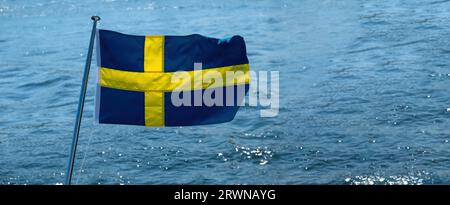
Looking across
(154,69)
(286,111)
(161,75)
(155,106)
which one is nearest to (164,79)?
(161,75)

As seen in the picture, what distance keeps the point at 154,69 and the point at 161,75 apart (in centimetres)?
13

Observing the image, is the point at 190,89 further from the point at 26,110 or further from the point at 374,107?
the point at 26,110

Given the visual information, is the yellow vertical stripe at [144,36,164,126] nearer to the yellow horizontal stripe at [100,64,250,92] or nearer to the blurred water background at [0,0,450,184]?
the yellow horizontal stripe at [100,64,250,92]

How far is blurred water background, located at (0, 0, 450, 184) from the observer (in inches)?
628

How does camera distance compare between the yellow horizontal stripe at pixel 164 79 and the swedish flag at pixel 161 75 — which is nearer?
the swedish flag at pixel 161 75

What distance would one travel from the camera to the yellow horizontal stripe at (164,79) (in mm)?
10125

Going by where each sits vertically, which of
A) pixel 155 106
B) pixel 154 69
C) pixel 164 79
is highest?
pixel 154 69

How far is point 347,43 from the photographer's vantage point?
2662cm

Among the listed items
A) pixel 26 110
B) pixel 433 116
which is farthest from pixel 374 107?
pixel 26 110

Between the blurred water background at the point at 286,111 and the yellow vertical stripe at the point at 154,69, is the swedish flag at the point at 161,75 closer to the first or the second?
the yellow vertical stripe at the point at 154,69

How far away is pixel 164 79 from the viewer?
10156 millimetres

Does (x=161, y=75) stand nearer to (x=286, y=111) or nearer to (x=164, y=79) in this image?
(x=164, y=79)

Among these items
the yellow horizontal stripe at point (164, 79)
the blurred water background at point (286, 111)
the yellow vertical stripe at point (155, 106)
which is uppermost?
the yellow horizontal stripe at point (164, 79)

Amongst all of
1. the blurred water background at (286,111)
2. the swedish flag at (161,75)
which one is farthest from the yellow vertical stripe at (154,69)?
the blurred water background at (286,111)
